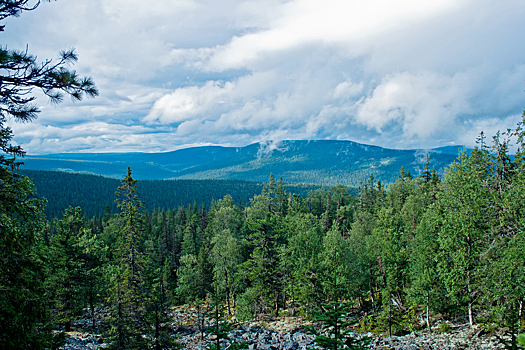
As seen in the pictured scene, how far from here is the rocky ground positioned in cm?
1950

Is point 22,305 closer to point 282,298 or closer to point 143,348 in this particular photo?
point 143,348

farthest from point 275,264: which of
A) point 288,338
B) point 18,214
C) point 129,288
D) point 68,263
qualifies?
point 18,214

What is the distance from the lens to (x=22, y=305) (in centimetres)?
868

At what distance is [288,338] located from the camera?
28.6m

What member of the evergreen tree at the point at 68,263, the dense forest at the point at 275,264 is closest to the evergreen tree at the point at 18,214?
the dense forest at the point at 275,264

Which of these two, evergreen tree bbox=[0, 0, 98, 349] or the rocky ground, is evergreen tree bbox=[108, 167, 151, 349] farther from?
evergreen tree bbox=[0, 0, 98, 349]

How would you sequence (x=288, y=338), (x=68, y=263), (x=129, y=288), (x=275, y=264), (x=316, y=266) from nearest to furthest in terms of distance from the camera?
(x=129, y=288)
(x=288, y=338)
(x=68, y=263)
(x=316, y=266)
(x=275, y=264)

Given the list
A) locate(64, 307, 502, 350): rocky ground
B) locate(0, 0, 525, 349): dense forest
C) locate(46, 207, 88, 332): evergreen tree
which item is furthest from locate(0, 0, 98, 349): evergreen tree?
locate(46, 207, 88, 332): evergreen tree

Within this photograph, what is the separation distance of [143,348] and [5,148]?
16.9 meters

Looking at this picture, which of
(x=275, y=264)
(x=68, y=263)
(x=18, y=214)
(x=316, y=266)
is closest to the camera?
(x=18, y=214)

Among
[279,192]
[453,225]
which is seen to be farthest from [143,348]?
[279,192]

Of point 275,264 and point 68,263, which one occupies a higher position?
point 68,263

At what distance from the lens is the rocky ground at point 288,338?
1950cm

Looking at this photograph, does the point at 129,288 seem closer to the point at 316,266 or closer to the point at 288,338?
the point at 288,338
